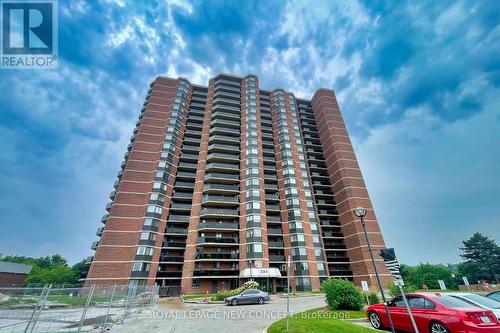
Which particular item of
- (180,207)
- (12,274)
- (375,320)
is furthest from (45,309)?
(12,274)

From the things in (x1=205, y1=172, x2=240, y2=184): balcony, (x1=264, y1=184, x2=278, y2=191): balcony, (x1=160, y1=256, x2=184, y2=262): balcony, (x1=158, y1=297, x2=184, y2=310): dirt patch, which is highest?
(x1=205, y1=172, x2=240, y2=184): balcony

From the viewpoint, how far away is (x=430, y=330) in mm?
7949

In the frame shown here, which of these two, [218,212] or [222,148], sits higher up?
[222,148]

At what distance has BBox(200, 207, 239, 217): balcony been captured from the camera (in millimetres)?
43250

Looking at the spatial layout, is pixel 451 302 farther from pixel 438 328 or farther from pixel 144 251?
pixel 144 251

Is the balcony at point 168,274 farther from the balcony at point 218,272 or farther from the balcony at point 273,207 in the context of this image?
the balcony at point 273,207

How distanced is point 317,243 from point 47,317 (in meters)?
43.3

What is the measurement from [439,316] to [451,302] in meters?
0.71

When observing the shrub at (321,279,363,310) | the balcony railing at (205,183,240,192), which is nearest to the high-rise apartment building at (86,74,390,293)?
the balcony railing at (205,183,240,192)

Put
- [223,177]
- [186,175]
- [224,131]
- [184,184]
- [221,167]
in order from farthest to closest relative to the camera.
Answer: [224,131], [186,175], [184,184], [221,167], [223,177]

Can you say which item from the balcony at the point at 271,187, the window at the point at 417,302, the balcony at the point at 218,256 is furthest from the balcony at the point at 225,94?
the window at the point at 417,302

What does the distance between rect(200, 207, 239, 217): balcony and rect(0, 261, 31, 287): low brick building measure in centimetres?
5073

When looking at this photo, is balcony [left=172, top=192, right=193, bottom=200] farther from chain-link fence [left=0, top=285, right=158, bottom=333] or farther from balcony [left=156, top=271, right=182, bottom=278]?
chain-link fence [left=0, top=285, right=158, bottom=333]

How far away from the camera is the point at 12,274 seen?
2295 inches
